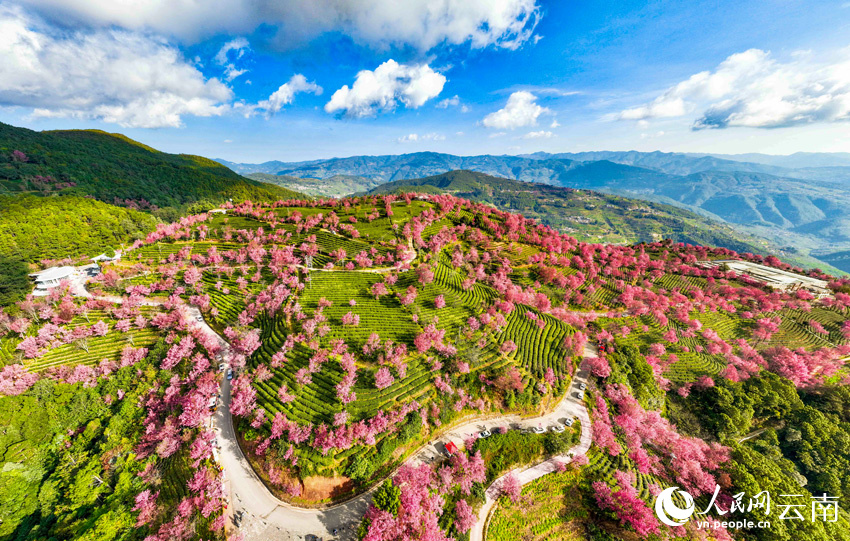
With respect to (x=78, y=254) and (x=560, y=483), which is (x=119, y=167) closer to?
(x=78, y=254)

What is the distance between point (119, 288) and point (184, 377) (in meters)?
33.8

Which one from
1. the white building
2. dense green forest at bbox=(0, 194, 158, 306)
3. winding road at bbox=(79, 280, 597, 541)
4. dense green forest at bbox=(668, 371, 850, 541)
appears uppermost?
dense green forest at bbox=(0, 194, 158, 306)

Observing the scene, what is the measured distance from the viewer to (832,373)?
6000 cm

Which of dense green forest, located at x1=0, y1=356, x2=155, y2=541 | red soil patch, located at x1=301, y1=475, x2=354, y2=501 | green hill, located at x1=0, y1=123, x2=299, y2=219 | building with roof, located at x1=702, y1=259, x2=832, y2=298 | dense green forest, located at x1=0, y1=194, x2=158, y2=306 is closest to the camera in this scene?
dense green forest, located at x1=0, y1=356, x2=155, y2=541

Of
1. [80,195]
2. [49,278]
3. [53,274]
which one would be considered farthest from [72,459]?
[80,195]

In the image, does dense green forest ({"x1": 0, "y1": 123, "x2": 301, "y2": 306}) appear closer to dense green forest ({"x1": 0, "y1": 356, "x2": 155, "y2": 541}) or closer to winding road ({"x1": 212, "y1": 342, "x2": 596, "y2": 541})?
dense green forest ({"x1": 0, "y1": 356, "x2": 155, "y2": 541})

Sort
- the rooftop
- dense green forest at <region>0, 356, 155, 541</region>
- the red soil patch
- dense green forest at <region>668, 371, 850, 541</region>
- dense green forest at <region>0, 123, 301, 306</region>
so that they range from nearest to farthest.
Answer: dense green forest at <region>0, 356, 155, 541</region> < the red soil patch < dense green forest at <region>668, 371, 850, 541</region> < the rooftop < dense green forest at <region>0, 123, 301, 306</region>

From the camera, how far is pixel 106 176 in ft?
423

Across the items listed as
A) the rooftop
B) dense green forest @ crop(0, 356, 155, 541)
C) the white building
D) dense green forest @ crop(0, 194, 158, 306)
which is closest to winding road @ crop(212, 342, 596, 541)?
dense green forest @ crop(0, 356, 155, 541)

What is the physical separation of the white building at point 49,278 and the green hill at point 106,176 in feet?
188

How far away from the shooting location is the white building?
58094 mm

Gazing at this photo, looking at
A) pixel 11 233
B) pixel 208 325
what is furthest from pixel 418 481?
pixel 11 233

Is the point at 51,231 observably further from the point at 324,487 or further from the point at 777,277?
the point at 777,277

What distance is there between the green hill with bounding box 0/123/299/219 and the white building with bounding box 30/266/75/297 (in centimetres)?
5722
